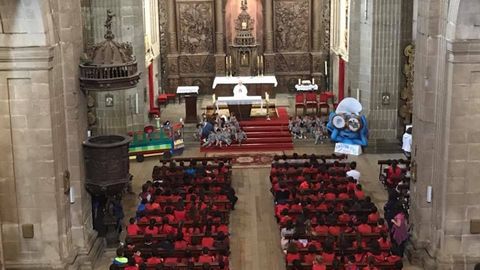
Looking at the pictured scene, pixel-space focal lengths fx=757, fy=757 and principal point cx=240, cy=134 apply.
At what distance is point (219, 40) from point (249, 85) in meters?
2.82

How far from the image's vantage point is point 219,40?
32.9 meters

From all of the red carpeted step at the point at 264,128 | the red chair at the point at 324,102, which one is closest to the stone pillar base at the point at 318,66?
the red chair at the point at 324,102

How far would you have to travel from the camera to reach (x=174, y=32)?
32875 mm

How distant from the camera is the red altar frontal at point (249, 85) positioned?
3112 cm

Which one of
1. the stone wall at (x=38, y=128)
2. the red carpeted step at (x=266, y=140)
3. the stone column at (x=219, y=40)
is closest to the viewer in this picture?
the stone wall at (x=38, y=128)

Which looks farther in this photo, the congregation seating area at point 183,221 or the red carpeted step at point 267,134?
the red carpeted step at point 267,134

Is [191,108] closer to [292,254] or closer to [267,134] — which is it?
[267,134]

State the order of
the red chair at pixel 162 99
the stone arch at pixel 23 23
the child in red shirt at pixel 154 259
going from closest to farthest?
the child in red shirt at pixel 154 259, the stone arch at pixel 23 23, the red chair at pixel 162 99

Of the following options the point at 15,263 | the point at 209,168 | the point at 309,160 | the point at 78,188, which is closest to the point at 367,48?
the point at 309,160

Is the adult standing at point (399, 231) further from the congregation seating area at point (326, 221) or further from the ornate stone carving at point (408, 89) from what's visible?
the ornate stone carving at point (408, 89)

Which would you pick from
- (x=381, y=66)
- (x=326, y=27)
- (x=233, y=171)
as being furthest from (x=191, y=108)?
(x=326, y=27)

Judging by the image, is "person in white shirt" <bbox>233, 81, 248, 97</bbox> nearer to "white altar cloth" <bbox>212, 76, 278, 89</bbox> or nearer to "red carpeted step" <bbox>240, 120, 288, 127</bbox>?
"red carpeted step" <bbox>240, 120, 288, 127</bbox>

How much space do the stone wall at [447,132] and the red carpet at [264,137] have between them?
1111 centimetres

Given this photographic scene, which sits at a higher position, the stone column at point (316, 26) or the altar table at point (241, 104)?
the stone column at point (316, 26)
